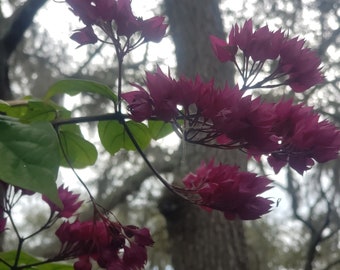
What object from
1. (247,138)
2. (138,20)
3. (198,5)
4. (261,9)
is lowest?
(247,138)

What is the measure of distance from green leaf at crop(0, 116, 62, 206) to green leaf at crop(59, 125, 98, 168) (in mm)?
237

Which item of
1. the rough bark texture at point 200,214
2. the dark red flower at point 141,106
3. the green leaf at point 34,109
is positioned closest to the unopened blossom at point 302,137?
the dark red flower at point 141,106

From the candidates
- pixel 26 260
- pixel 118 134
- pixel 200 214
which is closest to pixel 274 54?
pixel 118 134

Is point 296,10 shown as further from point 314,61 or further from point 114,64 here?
point 314,61

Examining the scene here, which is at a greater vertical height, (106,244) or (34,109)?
(34,109)

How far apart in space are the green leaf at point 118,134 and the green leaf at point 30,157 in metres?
0.23

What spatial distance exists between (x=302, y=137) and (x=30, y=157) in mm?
259

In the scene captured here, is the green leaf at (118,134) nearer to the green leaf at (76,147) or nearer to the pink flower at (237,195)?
the green leaf at (76,147)

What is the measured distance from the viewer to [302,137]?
0.53 meters

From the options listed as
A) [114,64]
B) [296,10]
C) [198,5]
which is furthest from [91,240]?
[114,64]

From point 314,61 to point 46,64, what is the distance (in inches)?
154

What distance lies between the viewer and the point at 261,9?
4.11 metres

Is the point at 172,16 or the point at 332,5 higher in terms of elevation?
the point at 332,5

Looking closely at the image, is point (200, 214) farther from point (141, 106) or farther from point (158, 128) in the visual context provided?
point (141, 106)
